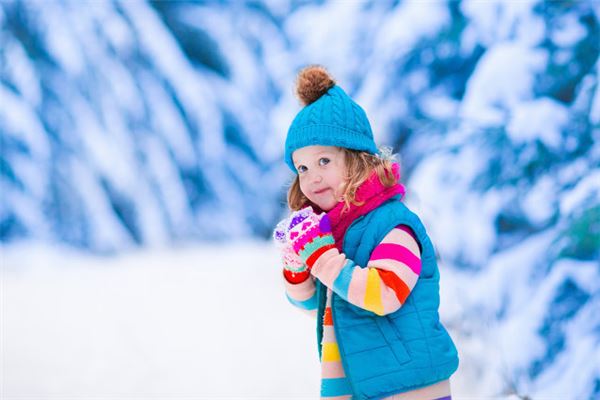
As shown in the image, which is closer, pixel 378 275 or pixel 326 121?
pixel 378 275

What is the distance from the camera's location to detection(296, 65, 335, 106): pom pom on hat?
1489 millimetres

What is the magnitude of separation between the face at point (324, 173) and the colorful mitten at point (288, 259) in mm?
96

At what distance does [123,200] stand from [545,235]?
2.05m

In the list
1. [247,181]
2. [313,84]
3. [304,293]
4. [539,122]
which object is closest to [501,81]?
[539,122]

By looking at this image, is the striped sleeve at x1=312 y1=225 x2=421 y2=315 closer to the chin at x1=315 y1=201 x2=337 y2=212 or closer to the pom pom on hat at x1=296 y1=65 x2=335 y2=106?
the chin at x1=315 y1=201 x2=337 y2=212

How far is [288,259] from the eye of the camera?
57.2 inches

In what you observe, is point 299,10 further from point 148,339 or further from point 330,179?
A: point 330,179

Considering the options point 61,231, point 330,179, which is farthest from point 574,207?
point 61,231

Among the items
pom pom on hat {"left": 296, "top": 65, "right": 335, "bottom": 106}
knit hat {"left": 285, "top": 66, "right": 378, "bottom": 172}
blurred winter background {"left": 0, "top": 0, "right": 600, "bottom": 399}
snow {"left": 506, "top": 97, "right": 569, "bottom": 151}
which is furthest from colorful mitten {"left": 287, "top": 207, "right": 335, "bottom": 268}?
snow {"left": 506, "top": 97, "right": 569, "bottom": 151}

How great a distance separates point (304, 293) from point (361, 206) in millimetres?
267

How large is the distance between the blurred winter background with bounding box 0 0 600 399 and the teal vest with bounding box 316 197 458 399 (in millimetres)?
656

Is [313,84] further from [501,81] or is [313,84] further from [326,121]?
[501,81]

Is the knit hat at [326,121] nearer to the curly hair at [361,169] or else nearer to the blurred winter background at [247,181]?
the curly hair at [361,169]

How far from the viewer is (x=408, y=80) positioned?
2.57 metres
